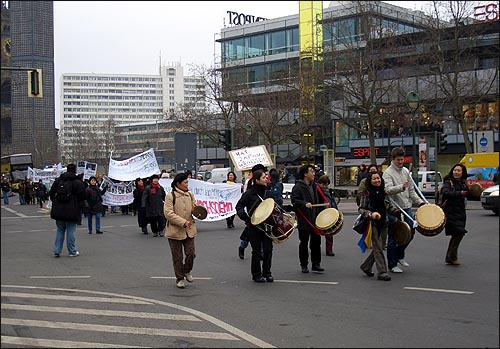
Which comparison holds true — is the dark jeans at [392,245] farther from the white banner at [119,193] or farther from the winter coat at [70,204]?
the white banner at [119,193]

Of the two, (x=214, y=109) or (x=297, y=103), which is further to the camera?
(x=214, y=109)

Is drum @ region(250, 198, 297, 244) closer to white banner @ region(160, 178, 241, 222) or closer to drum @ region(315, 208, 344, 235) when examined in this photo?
drum @ region(315, 208, 344, 235)

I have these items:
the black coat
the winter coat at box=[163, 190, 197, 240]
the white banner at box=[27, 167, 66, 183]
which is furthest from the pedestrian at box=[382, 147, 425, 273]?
the white banner at box=[27, 167, 66, 183]

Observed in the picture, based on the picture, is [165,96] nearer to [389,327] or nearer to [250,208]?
[250,208]

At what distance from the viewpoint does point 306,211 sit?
10.5m

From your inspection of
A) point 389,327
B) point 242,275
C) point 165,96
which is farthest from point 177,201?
point 165,96

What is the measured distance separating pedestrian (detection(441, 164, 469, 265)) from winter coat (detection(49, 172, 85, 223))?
24.0ft

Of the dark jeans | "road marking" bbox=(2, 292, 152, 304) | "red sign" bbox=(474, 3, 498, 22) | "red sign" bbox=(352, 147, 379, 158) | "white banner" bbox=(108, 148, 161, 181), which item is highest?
"red sign" bbox=(474, 3, 498, 22)

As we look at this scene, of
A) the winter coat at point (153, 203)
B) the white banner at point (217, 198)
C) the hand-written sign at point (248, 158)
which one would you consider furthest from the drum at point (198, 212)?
the hand-written sign at point (248, 158)

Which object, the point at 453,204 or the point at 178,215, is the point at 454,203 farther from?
the point at 178,215

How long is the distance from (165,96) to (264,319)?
55.0 meters

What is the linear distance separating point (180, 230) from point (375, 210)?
119 inches

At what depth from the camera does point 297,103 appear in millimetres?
43062

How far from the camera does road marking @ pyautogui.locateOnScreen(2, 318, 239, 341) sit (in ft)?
22.0
